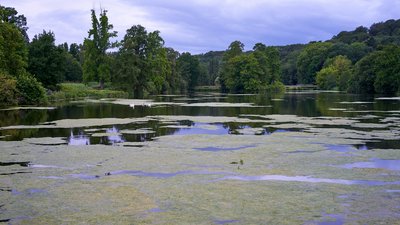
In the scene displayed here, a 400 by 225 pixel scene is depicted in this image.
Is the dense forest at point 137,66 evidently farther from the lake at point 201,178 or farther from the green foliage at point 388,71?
the lake at point 201,178

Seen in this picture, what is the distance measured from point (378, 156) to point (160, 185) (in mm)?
7283

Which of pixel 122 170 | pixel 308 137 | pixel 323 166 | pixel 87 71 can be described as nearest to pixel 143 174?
pixel 122 170

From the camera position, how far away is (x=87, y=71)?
75.1m

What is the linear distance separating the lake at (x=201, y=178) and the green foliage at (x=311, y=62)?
136 metres

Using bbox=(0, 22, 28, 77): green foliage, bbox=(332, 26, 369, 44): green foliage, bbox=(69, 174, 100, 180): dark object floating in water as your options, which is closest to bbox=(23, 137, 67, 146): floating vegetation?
bbox=(69, 174, 100, 180): dark object floating in water

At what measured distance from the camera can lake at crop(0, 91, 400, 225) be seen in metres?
7.73

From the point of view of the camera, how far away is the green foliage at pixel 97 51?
74.2 m

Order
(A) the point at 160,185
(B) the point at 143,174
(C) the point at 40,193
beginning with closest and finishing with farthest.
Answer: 1. (C) the point at 40,193
2. (A) the point at 160,185
3. (B) the point at 143,174

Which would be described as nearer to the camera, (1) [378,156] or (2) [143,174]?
(2) [143,174]

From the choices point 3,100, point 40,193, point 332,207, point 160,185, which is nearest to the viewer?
point 332,207

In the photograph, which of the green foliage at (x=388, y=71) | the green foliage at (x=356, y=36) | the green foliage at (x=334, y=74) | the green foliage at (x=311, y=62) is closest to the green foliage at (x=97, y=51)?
the green foliage at (x=388, y=71)

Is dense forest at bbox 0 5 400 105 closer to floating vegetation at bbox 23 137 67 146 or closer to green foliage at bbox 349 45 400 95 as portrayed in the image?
green foliage at bbox 349 45 400 95

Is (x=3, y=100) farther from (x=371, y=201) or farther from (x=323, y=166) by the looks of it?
(x=371, y=201)

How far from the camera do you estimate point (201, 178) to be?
1051 cm
